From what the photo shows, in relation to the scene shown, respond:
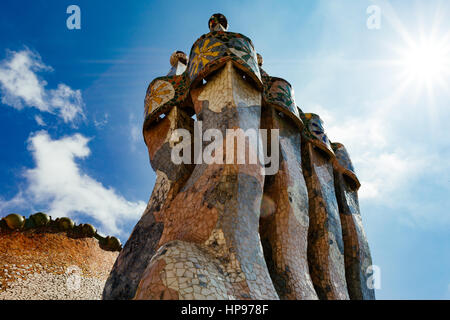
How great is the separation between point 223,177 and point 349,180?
158 inches

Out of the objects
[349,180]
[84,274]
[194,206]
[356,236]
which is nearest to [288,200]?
[194,206]

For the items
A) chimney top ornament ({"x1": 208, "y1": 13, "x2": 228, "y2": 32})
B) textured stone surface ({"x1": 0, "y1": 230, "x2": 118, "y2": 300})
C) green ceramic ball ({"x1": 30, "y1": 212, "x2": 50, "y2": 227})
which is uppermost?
chimney top ornament ({"x1": 208, "y1": 13, "x2": 228, "y2": 32})

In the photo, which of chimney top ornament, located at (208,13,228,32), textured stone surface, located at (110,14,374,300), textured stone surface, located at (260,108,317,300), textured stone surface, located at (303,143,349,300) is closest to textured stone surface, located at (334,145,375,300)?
textured stone surface, located at (110,14,374,300)

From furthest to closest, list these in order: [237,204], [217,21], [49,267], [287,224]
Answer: [49,267] → [217,21] → [287,224] → [237,204]

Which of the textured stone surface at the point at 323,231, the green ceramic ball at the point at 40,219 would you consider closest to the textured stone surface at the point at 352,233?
the textured stone surface at the point at 323,231

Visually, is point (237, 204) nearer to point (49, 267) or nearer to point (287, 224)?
point (287, 224)

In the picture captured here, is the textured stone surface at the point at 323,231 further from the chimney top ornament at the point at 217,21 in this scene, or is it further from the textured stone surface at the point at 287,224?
the chimney top ornament at the point at 217,21

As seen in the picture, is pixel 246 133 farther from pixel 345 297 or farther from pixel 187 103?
pixel 345 297

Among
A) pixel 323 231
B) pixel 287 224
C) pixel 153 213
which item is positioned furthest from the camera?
→ pixel 323 231

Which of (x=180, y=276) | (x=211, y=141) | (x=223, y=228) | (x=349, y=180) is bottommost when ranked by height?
(x=180, y=276)

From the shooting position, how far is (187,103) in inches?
224

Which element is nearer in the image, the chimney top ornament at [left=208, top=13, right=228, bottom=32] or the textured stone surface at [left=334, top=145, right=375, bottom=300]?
the textured stone surface at [left=334, top=145, right=375, bottom=300]

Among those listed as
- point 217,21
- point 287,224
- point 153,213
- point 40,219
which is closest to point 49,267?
point 40,219

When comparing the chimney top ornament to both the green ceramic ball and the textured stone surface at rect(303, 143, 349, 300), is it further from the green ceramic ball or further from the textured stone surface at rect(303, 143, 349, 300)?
the green ceramic ball
